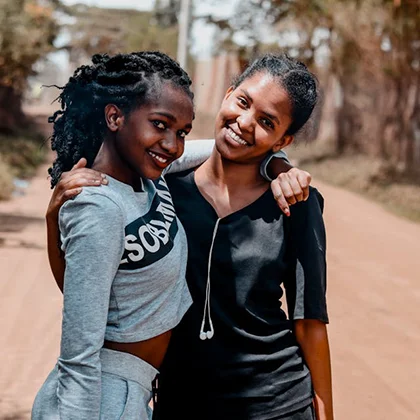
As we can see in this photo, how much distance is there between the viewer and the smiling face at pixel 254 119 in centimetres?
247

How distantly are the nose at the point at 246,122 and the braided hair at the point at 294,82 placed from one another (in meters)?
0.13

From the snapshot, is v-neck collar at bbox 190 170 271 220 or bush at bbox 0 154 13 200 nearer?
v-neck collar at bbox 190 170 271 220

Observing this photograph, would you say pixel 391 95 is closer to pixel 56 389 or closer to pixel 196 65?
pixel 56 389

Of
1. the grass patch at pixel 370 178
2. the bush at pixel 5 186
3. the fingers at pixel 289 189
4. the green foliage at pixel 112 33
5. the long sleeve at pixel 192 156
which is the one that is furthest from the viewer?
the green foliage at pixel 112 33

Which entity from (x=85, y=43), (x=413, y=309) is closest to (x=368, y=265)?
(x=413, y=309)

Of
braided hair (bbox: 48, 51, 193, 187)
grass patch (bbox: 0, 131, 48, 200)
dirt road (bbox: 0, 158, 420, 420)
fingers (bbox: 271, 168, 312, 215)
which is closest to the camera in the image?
braided hair (bbox: 48, 51, 193, 187)

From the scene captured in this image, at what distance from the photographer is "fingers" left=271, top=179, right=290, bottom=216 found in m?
2.40

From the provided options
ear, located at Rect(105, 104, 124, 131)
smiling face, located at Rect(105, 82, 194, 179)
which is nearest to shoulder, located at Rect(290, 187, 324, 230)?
smiling face, located at Rect(105, 82, 194, 179)

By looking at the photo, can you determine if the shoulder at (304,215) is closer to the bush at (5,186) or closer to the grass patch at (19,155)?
the bush at (5,186)

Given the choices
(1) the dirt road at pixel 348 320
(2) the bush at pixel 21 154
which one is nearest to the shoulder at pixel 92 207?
(1) the dirt road at pixel 348 320

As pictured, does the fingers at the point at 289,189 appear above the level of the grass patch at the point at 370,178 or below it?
above

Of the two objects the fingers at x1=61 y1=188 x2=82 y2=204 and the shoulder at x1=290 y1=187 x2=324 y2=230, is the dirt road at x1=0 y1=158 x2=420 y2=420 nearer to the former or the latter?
the shoulder at x1=290 y1=187 x2=324 y2=230

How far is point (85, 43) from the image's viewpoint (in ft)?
130

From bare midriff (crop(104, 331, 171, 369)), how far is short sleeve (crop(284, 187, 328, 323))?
44 centimetres
